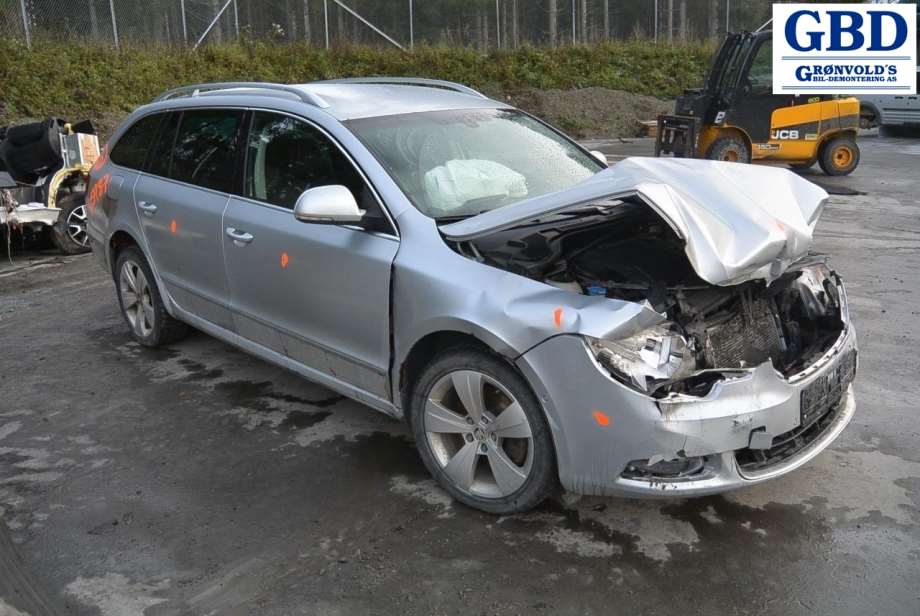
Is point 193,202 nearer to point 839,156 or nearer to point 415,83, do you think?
point 415,83

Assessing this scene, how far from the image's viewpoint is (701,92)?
46.2ft

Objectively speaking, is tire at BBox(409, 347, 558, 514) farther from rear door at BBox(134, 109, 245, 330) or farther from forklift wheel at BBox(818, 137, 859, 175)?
forklift wheel at BBox(818, 137, 859, 175)

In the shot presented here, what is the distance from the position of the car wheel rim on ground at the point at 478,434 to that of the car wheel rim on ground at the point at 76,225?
6.99 m

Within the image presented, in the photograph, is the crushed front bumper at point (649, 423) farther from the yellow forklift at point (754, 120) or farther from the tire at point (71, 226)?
the yellow forklift at point (754, 120)

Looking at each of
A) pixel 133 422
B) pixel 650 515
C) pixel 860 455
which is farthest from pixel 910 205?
pixel 133 422

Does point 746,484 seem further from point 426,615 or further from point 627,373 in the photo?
point 426,615

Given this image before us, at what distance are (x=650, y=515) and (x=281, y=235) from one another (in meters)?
2.19

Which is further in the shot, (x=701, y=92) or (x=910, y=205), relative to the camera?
(x=701, y=92)

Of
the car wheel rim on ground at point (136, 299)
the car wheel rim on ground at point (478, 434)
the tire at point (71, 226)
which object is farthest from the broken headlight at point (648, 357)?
the tire at point (71, 226)

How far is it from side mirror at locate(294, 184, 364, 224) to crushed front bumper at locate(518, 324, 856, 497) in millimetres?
1076

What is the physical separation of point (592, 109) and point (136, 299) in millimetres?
19607

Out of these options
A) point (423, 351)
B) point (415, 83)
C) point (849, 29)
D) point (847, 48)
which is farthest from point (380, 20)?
point (423, 351)

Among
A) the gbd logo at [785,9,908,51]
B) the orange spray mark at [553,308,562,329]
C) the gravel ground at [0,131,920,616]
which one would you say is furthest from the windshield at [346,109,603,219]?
the gbd logo at [785,9,908,51]

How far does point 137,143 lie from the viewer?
227 inches
